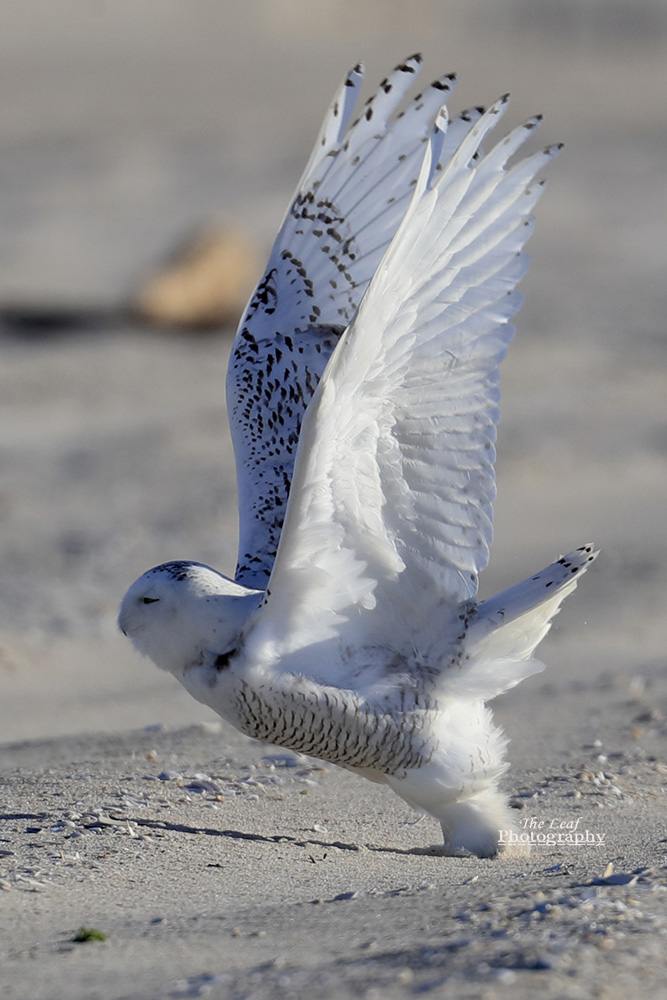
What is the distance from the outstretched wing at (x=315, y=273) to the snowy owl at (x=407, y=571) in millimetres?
512

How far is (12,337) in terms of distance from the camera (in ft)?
51.3

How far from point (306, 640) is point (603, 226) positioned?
19.9 meters

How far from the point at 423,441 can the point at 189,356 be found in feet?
37.6

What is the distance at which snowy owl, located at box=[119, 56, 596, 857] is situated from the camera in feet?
13.3

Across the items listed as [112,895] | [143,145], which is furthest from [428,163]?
[143,145]

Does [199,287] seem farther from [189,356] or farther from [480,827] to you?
[480,827]

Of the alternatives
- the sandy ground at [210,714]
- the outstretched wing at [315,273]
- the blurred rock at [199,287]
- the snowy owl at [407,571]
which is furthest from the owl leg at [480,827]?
the blurred rock at [199,287]

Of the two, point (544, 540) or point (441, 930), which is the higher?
point (544, 540)

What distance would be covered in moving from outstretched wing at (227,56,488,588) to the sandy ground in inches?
46.4

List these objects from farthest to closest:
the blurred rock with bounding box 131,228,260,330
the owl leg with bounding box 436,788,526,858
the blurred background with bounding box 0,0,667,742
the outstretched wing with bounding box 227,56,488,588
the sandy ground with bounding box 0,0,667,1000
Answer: the blurred rock with bounding box 131,228,260,330, the blurred background with bounding box 0,0,667,742, the outstretched wing with bounding box 227,56,488,588, the owl leg with bounding box 436,788,526,858, the sandy ground with bounding box 0,0,667,1000

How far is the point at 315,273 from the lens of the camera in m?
5.50

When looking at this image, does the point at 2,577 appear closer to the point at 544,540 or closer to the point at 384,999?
the point at 544,540

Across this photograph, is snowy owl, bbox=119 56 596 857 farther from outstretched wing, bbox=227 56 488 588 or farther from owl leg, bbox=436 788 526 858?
outstretched wing, bbox=227 56 488 588

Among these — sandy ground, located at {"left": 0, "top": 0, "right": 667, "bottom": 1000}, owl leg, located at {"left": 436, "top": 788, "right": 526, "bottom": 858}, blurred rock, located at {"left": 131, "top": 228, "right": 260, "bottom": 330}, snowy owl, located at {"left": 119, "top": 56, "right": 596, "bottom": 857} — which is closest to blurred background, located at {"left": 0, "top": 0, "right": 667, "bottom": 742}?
sandy ground, located at {"left": 0, "top": 0, "right": 667, "bottom": 1000}
